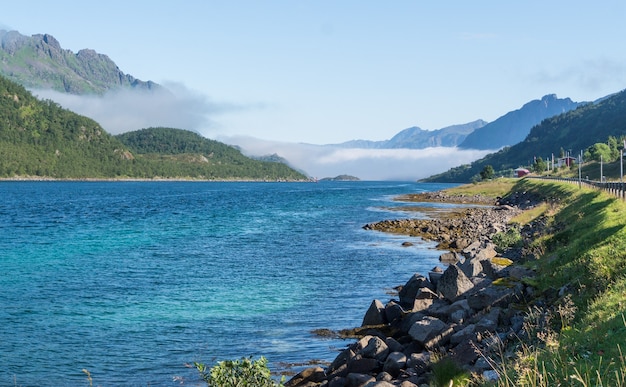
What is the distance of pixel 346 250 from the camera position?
55.9 m

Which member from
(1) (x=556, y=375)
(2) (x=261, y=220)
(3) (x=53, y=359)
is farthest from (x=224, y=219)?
(1) (x=556, y=375)

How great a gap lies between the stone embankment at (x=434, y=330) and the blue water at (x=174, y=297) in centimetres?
261

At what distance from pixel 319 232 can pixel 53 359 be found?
172 feet

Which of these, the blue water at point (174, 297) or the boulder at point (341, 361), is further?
the blue water at point (174, 297)

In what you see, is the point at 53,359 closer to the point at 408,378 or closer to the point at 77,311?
the point at 77,311

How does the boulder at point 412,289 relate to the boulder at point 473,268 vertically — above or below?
below

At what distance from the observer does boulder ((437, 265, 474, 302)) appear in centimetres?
2575

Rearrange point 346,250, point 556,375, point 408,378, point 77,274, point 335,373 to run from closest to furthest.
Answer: point 556,375 < point 408,378 < point 335,373 < point 77,274 < point 346,250

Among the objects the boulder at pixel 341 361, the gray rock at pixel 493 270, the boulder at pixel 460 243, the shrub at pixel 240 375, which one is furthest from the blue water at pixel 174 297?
the gray rock at pixel 493 270

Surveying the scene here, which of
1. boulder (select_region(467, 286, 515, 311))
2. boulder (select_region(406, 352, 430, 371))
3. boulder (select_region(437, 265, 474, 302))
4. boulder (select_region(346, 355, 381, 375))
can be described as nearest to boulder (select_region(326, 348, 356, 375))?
boulder (select_region(346, 355, 381, 375))

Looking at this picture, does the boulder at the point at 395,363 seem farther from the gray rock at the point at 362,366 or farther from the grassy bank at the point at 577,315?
the grassy bank at the point at 577,315

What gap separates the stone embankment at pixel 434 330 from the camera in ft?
56.0

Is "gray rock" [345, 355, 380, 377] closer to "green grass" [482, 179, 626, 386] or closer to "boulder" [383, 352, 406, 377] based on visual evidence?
"boulder" [383, 352, 406, 377]

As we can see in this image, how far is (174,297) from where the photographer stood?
1371 inches
